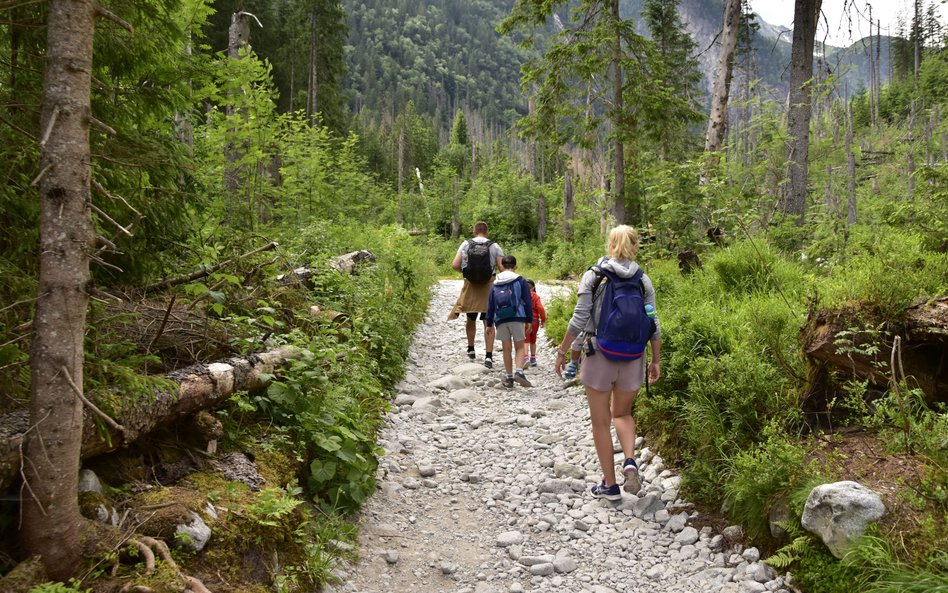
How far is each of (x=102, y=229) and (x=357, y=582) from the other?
2764mm

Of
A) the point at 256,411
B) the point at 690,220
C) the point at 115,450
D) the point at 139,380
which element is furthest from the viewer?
the point at 690,220

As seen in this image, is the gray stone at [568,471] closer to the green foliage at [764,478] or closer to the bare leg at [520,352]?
the green foliage at [764,478]

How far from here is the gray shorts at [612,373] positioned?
4.52 meters

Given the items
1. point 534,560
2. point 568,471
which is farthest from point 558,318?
point 534,560

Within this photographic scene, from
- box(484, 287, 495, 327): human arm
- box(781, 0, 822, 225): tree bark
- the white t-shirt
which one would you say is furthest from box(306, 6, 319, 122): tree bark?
box(781, 0, 822, 225): tree bark

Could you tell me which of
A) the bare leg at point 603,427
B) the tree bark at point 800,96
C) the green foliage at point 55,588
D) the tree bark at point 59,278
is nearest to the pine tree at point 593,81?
the tree bark at point 800,96

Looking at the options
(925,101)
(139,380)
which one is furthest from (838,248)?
(925,101)

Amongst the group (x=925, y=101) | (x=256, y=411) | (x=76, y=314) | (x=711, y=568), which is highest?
(x=925, y=101)

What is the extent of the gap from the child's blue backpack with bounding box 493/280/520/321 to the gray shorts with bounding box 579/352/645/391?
3503mm

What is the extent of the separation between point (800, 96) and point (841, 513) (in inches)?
324

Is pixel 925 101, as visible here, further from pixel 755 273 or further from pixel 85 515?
pixel 85 515

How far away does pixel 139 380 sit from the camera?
2457mm

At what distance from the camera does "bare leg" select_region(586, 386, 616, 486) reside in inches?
181

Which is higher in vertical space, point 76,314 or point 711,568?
point 76,314
